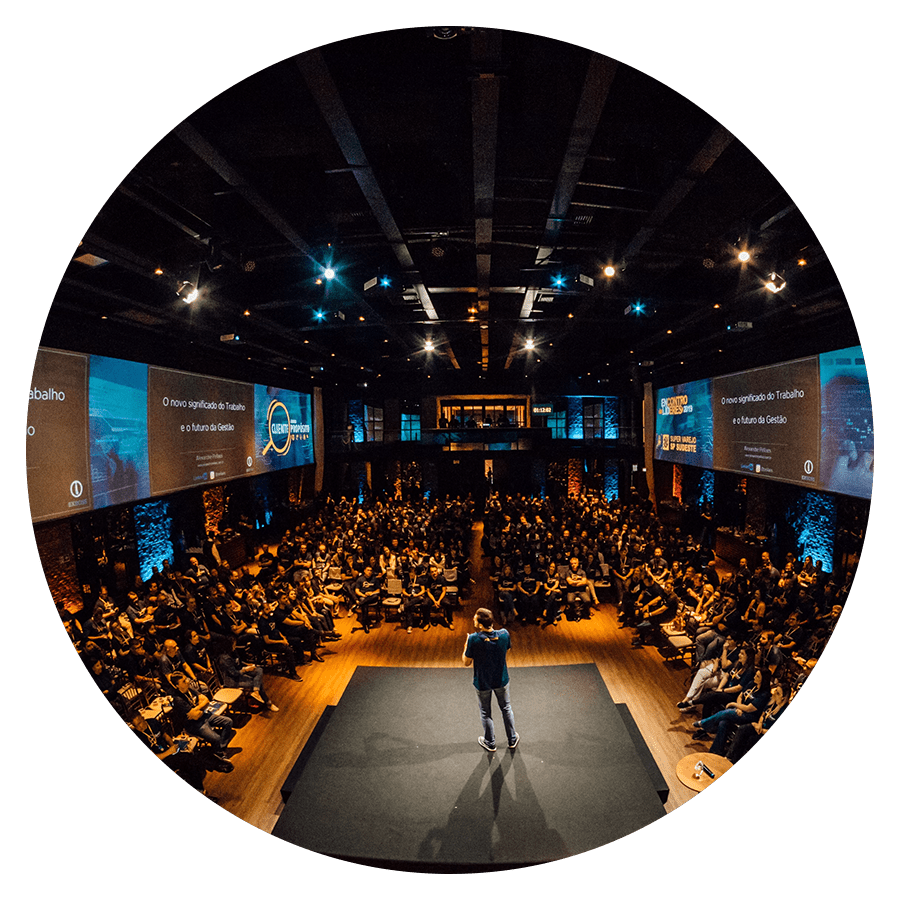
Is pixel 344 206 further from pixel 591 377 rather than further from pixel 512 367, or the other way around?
pixel 591 377

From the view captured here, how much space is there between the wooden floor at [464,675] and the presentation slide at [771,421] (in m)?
1.26

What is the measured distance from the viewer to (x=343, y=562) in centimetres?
282

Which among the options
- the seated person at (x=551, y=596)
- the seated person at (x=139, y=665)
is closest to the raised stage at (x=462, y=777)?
the seated person at (x=551, y=596)

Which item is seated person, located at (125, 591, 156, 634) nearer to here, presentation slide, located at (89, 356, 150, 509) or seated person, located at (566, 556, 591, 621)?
presentation slide, located at (89, 356, 150, 509)

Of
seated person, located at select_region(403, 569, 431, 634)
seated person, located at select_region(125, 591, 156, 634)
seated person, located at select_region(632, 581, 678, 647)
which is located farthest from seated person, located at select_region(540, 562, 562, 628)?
seated person, located at select_region(125, 591, 156, 634)

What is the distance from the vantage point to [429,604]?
2.71m

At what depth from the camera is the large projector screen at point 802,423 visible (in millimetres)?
2092

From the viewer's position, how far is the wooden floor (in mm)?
2441

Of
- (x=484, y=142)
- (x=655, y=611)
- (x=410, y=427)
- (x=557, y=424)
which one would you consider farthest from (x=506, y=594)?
(x=484, y=142)

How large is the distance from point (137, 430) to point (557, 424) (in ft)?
8.02

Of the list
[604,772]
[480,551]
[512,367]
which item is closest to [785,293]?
[512,367]

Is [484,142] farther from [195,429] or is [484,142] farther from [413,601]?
[413,601]

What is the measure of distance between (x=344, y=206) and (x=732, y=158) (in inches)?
77.2

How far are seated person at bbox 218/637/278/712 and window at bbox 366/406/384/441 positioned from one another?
1.63 meters
